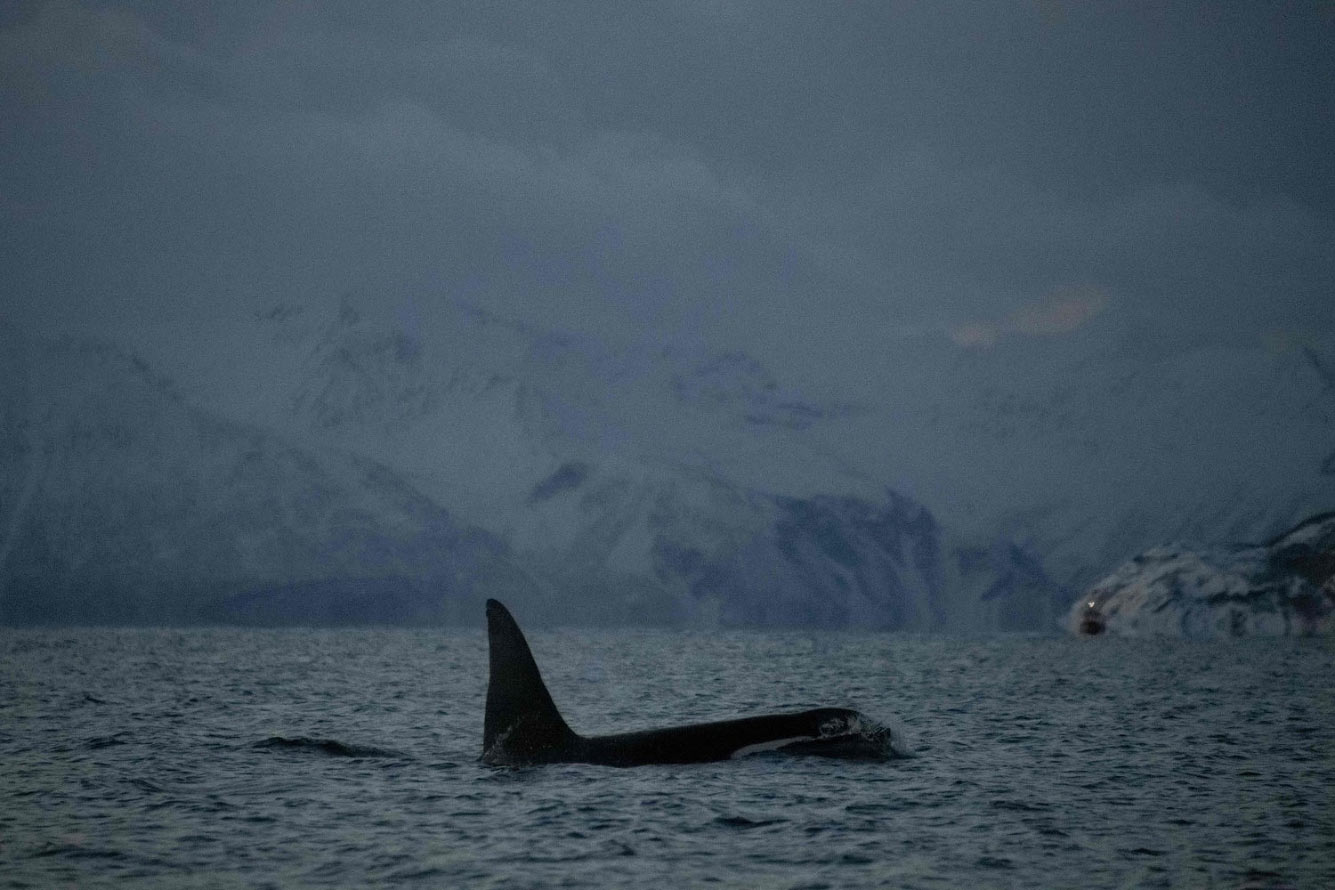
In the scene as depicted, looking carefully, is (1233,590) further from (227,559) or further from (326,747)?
(227,559)

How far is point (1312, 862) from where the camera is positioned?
56.7 ft

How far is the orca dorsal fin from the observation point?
26.1 m

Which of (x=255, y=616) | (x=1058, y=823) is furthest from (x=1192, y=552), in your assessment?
(x=1058, y=823)

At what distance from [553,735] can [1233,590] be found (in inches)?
4761

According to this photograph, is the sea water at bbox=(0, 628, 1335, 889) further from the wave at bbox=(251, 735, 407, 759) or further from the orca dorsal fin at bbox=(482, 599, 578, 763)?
the orca dorsal fin at bbox=(482, 599, 578, 763)

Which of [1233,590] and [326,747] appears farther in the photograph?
[1233,590]

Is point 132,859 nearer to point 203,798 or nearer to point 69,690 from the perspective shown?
point 203,798

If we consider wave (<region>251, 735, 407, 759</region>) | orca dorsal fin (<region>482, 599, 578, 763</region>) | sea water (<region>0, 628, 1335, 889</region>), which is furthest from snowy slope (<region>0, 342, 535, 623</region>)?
orca dorsal fin (<region>482, 599, 578, 763</region>)

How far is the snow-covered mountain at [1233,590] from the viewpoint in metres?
129

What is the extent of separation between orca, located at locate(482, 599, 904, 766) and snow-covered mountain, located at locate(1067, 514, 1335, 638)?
11614 centimetres

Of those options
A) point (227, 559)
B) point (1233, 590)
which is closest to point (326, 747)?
point (1233, 590)

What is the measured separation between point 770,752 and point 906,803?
5133 mm

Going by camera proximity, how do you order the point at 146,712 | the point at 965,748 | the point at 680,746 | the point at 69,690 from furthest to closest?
the point at 69,690 < the point at 146,712 < the point at 965,748 < the point at 680,746

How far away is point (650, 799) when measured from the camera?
22266 millimetres
